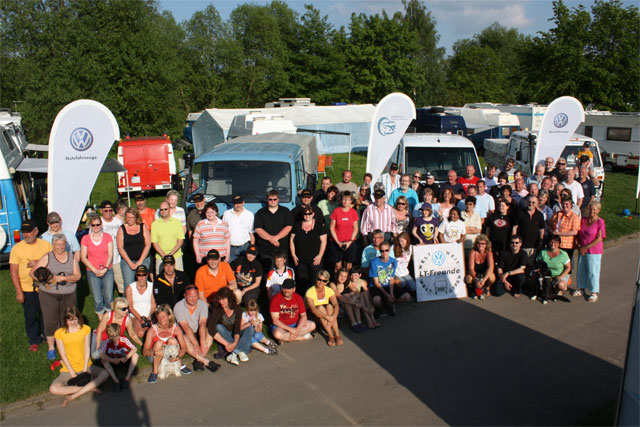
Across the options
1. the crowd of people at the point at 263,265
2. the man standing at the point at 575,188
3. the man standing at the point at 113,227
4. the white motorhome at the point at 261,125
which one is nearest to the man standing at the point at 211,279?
the crowd of people at the point at 263,265

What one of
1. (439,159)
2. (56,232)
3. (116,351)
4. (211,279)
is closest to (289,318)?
(211,279)

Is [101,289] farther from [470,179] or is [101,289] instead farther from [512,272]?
[470,179]

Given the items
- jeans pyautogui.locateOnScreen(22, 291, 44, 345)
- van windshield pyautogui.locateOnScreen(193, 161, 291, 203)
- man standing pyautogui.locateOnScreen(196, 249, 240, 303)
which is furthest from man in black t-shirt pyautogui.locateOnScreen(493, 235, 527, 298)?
jeans pyautogui.locateOnScreen(22, 291, 44, 345)

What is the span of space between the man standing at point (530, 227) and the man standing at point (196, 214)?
5743 millimetres

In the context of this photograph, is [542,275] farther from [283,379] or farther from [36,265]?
[36,265]

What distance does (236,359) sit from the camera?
22.2 feet

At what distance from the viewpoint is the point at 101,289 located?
784 centimetres

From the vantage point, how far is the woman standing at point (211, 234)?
812cm

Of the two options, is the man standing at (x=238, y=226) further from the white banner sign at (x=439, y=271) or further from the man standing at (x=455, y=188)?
the man standing at (x=455, y=188)

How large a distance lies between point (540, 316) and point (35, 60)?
110ft

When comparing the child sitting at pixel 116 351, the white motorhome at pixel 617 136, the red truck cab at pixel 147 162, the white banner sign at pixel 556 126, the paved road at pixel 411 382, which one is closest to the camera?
the paved road at pixel 411 382

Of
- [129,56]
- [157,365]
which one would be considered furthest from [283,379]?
[129,56]

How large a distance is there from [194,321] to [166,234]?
1837 millimetres

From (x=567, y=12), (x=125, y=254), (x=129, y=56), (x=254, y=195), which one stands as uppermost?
(x=567, y=12)
